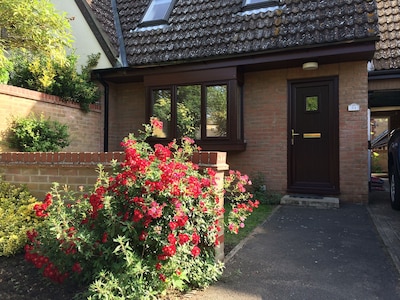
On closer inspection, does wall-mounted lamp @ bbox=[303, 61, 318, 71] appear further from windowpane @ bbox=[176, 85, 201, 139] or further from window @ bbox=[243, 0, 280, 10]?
windowpane @ bbox=[176, 85, 201, 139]

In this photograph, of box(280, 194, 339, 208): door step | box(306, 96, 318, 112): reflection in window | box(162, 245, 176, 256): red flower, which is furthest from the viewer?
box(306, 96, 318, 112): reflection in window

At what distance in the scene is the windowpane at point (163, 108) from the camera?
775 cm

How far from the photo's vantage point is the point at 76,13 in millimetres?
8172

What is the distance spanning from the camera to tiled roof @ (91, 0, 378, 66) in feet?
20.5

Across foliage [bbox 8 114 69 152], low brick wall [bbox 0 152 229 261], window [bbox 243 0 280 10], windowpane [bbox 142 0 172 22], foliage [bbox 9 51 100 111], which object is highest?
windowpane [bbox 142 0 172 22]

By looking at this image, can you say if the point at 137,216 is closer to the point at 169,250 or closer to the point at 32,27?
the point at 169,250

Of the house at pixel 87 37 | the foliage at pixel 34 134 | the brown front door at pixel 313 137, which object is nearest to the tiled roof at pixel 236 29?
the house at pixel 87 37

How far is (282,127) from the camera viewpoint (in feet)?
23.5

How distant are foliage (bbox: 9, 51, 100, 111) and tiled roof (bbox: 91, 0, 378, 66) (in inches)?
51.6

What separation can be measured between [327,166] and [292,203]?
1.17 m

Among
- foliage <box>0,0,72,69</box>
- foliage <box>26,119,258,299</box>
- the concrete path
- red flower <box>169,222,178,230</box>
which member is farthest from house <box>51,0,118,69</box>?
red flower <box>169,222,178,230</box>

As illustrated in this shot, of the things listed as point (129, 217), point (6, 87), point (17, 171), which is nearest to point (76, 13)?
point (6, 87)

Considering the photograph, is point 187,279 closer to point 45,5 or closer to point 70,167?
point 70,167

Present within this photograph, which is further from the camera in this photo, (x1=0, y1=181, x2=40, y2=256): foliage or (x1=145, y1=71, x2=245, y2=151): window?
(x1=145, y1=71, x2=245, y2=151): window
